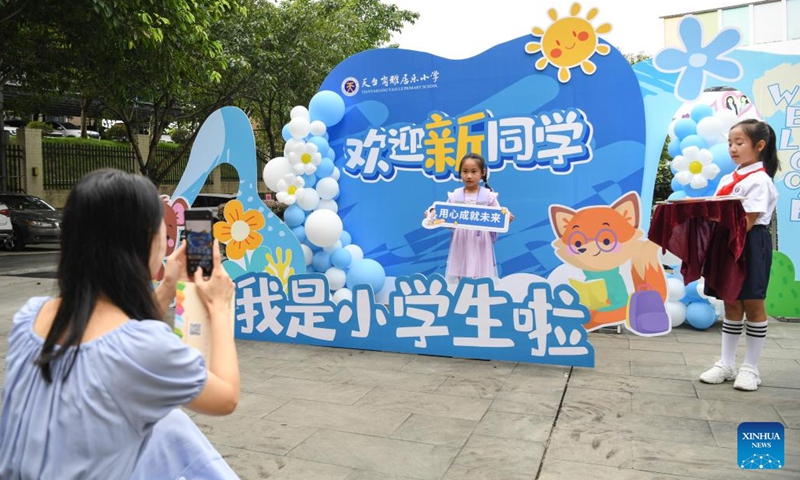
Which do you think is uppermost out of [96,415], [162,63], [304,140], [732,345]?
[162,63]

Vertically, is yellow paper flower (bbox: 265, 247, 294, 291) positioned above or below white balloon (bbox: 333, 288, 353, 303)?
above

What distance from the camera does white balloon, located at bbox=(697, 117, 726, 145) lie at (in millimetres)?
5492


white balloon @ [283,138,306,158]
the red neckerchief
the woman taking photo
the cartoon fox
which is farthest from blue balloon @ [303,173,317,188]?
the woman taking photo

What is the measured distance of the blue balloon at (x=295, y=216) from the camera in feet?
21.0

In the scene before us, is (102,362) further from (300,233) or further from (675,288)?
(675,288)

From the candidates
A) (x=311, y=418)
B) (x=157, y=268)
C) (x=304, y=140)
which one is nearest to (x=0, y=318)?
(x=304, y=140)

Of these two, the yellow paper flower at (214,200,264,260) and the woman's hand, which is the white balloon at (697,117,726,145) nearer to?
the yellow paper flower at (214,200,264,260)

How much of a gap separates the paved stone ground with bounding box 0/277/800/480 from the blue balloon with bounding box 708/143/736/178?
1429 millimetres

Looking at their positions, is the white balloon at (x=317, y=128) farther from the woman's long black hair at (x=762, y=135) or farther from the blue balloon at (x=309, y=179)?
the woman's long black hair at (x=762, y=135)

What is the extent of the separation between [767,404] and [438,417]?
1883mm

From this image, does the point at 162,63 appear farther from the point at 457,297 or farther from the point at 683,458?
the point at 683,458

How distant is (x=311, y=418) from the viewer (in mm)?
3752

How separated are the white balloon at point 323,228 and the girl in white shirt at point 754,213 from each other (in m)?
A: 3.32

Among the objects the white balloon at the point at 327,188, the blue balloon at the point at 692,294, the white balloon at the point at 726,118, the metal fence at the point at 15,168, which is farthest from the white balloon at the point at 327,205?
the metal fence at the point at 15,168
